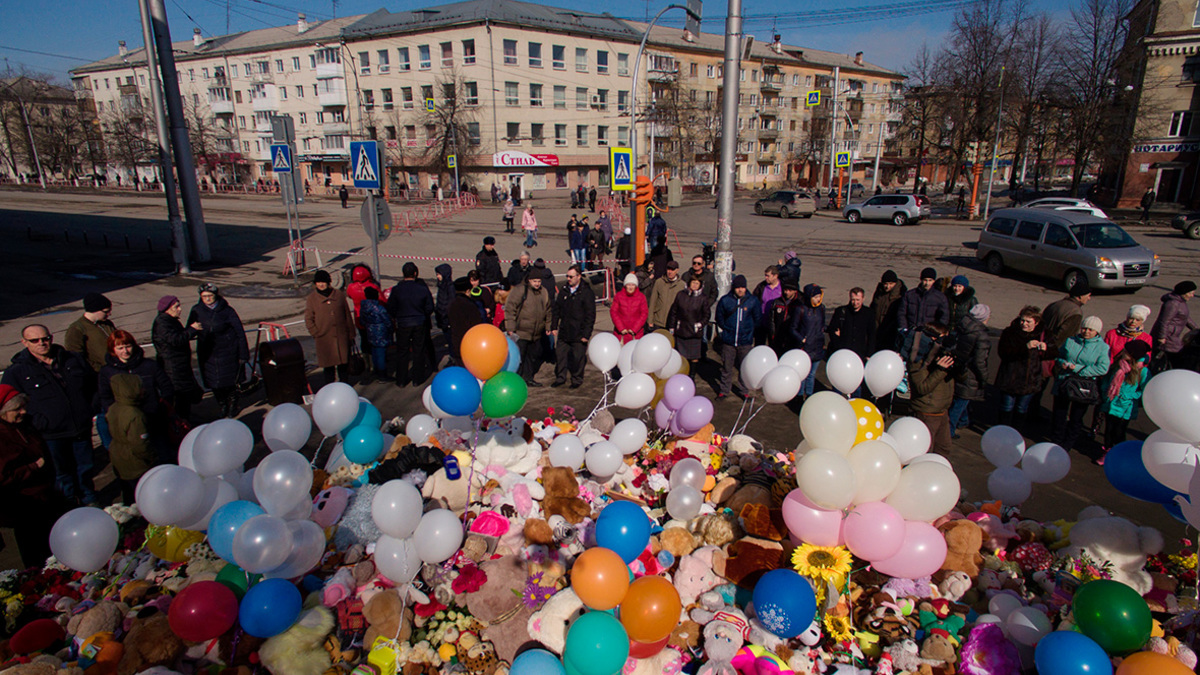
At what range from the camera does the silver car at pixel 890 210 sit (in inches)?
1065

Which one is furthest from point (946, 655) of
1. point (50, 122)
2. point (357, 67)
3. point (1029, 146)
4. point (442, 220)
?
point (50, 122)

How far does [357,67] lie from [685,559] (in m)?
58.3

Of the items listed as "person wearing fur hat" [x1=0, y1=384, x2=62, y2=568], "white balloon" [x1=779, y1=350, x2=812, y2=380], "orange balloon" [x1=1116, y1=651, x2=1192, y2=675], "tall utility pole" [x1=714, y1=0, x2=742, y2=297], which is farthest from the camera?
"tall utility pole" [x1=714, y1=0, x2=742, y2=297]

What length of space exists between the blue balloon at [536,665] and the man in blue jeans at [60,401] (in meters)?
4.32

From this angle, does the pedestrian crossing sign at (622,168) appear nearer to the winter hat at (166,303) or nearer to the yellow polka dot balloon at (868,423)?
the winter hat at (166,303)

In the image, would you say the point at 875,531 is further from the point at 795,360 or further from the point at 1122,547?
the point at 795,360

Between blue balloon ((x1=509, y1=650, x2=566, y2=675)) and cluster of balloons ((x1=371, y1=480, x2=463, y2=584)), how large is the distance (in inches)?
36.3

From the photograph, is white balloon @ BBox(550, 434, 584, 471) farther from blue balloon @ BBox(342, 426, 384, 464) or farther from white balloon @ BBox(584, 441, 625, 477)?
blue balloon @ BBox(342, 426, 384, 464)

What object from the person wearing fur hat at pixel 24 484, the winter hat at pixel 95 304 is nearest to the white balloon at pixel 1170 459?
the person wearing fur hat at pixel 24 484

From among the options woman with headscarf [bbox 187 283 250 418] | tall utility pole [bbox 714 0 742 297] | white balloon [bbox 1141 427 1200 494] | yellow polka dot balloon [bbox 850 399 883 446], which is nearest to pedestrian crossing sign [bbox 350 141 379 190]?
woman with headscarf [bbox 187 283 250 418]

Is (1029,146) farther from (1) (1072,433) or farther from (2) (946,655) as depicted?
(2) (946,655)

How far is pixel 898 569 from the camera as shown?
3.92 m

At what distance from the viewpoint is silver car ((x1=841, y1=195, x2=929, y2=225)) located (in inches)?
1065

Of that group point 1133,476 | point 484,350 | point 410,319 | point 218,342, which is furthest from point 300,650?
point 1133,476
